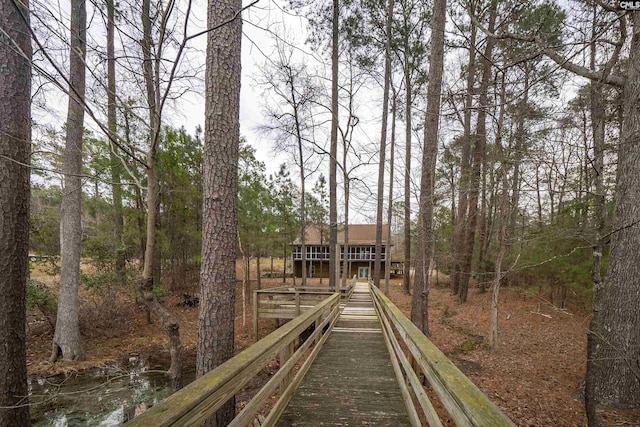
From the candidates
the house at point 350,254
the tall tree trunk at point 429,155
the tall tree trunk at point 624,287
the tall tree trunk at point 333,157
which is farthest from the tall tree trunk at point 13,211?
the house at point 350,254

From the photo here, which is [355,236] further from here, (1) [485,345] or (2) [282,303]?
(1) [485,345]

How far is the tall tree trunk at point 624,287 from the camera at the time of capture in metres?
3.93

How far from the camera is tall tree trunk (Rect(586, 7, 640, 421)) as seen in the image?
3.93 meters

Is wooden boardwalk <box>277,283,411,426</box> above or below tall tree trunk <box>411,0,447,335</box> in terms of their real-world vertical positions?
below

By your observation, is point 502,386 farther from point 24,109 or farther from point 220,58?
point 24,109

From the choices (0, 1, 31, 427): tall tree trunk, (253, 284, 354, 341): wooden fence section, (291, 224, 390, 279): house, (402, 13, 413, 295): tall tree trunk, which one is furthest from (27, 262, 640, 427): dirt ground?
(291, 224, 390, 279): house

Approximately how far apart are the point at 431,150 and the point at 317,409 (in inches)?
225

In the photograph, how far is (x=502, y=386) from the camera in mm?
5543

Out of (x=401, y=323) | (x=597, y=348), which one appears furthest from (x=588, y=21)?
(x=401, y=323)

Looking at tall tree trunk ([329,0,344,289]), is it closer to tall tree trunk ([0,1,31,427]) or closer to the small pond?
the small pond

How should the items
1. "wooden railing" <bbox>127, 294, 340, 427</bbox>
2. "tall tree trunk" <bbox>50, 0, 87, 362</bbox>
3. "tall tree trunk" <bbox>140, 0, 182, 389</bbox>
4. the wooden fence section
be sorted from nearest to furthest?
"wooden railing" <bbox>127, 294, 340, 427</bbox> < "tall tree trunk" <bbox>140, 0, 182, 389</bbox> < "tall tree trunk" <bbox>50, 0, 87, 362</bbox> < the wooden fence section

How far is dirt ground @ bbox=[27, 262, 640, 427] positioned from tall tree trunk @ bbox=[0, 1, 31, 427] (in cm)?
520

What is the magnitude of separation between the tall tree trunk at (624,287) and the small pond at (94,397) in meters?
7.18

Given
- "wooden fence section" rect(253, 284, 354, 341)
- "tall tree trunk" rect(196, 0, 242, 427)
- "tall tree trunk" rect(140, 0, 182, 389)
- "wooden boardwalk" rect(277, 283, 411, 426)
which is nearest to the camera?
"wooden boardwalk" rect(277, 283, 411, 426)
